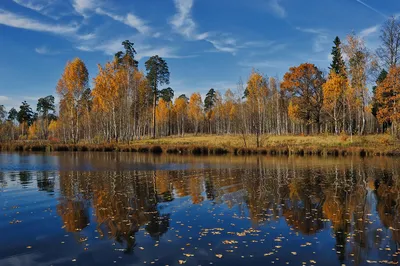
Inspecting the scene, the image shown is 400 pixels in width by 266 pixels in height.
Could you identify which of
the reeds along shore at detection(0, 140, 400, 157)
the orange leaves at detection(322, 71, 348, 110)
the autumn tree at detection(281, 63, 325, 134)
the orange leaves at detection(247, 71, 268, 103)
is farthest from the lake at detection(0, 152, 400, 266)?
the orange leaves at detection(247, 71, 268, 103)

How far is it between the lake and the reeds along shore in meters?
21.0

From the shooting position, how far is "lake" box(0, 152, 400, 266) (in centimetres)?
814

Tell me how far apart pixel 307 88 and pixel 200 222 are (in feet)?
174

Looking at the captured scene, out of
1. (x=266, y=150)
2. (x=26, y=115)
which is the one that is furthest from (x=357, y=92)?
(x=26, y=115)

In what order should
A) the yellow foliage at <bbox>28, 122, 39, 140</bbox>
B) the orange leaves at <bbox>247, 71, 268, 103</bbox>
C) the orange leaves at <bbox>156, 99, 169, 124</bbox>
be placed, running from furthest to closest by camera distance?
the yellow foliage at <bbox>28, 122, 39, 140</bbox> < the orange leaves at <bbox>156, 99, 169, 124</bbox> < the orange leaves at <bbox>247, 71, 268, 103</bbox>

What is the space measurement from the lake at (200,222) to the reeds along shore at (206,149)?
2103 cm

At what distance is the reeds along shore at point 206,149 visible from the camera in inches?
1563

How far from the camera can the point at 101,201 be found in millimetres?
14391

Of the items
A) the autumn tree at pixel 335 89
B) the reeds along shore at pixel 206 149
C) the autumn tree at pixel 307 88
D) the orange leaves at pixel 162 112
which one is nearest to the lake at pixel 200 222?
the reeds along shore at pixel 206 149

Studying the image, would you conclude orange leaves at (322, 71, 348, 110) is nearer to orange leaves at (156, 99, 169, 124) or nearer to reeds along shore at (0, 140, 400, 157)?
reeds along shore at (0, 140, 400, 157)

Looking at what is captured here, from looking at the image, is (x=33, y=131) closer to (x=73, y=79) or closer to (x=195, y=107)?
(x=195, y=107)

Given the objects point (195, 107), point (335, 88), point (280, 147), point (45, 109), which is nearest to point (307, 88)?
point (335, 88)

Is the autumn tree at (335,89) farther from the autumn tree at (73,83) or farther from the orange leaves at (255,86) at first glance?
the autumn tree at (73,83)

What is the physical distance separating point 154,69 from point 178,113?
30.5 metres
